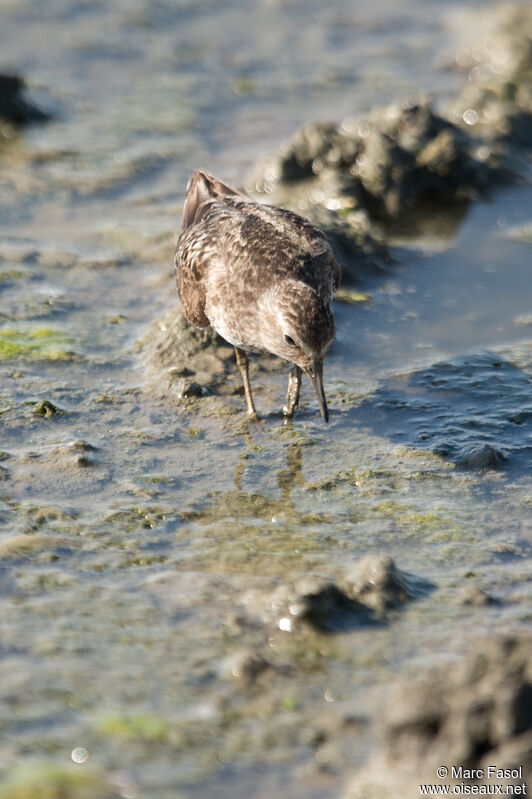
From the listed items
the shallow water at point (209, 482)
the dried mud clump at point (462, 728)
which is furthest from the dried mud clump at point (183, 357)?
the dried mud clump at point (462, 728)

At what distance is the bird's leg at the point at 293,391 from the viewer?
7.24 metres

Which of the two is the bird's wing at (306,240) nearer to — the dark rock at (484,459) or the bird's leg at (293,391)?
the bird's leg at (293,391)

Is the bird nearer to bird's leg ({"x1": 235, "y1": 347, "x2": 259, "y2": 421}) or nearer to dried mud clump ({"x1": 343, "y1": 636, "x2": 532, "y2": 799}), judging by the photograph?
bird's leg ({"x1": 235, "y1": 347, "x2": 259, "y2": 421})

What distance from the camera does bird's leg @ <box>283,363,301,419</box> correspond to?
7238mm

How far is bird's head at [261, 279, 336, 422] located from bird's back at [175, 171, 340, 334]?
0.19 m

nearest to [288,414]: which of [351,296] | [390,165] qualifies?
[351,296]

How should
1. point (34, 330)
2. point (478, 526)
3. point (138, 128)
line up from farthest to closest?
point (138, 128)
point (34, 330)
point (478, 526)

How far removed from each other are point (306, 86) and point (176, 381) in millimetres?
6970

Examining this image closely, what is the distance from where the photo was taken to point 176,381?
7621 millimetres

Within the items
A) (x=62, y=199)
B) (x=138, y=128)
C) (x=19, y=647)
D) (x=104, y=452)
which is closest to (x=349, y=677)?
(x=19, y=647)

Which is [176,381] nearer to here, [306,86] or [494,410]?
[494,410]

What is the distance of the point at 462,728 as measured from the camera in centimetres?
383

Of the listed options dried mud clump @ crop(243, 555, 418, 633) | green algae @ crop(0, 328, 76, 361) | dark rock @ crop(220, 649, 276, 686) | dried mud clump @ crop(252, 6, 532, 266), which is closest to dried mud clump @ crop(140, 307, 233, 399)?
green algae @ crop(0, 328, 76, 361)

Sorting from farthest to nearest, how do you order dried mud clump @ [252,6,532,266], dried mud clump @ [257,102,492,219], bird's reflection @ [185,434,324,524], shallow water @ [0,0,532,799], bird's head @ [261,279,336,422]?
1. dried mud clump @ [257,102,492,219]
2. dried mud clump @ [252,6,532,266]
3. bird's head @ [261,279,336,422]
4. bird's reflection @ [185,434,324,524]
5. shallow water @ [0,0,532,799]
